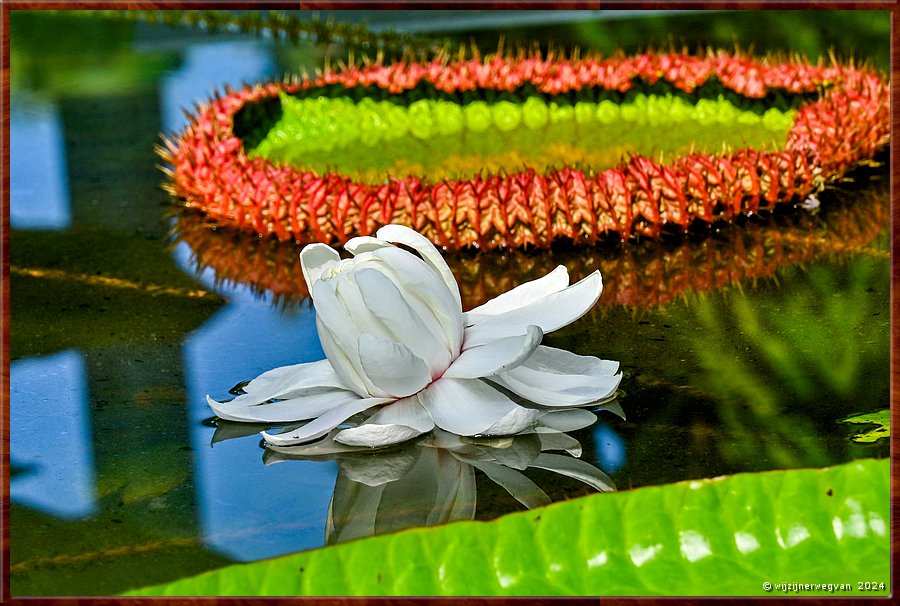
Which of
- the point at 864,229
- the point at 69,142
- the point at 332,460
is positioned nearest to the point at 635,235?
the point at 864,229

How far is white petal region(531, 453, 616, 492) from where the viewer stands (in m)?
1.04

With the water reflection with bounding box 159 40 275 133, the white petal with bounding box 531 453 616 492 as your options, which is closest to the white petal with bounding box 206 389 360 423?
the white petal with bounding box 531 453 616 492

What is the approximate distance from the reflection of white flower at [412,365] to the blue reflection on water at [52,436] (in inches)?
6.5

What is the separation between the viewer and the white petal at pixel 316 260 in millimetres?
1271

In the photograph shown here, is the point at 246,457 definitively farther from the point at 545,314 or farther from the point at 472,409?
the point at 545,314

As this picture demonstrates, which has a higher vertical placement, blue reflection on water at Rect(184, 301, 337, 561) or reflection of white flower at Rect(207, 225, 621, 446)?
reflection of white flower at Rect(207, 225, 621, 446)

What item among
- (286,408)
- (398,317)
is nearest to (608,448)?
(398,317)

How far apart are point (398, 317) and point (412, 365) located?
0.05 metres

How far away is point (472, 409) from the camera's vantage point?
1148mm

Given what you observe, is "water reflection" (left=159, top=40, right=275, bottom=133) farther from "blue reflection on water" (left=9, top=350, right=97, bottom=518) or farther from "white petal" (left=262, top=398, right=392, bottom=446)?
"white petal" (left=262, top=398, right=392, bottom=446)

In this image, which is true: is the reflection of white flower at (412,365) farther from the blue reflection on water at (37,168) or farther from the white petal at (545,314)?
the blue reflection on water at (37,168)

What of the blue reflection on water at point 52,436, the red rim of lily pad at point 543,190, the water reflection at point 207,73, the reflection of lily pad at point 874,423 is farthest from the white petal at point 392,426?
the water reflection at point 207,73

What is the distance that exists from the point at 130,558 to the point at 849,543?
1.97 ft

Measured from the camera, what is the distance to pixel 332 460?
3.66ft
